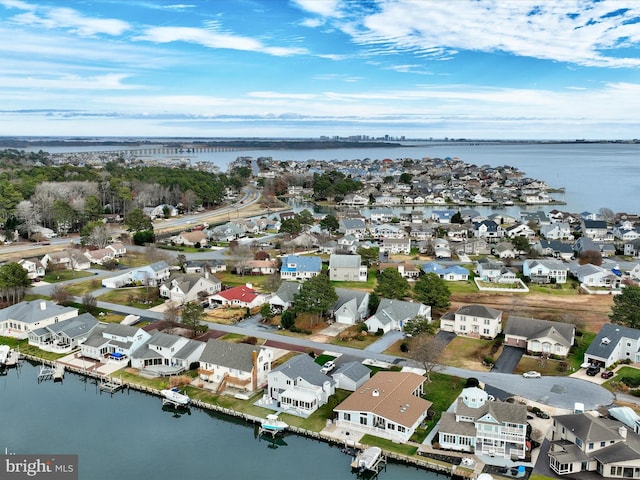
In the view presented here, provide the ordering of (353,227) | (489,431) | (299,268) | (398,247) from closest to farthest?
1. (489,431)
2. (299,268)
3. (398,247)
4. (353,227)

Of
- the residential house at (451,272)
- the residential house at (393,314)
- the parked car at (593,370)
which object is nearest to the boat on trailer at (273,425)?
the residential house at (393,314)

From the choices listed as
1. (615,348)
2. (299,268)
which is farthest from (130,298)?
(615,348)

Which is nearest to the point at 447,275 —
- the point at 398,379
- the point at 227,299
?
the point at 227,299

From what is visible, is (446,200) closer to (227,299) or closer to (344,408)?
(227,299)

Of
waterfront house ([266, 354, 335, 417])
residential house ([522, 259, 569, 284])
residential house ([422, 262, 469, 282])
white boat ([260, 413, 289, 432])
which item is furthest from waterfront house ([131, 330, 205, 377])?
residential house ([522, 259, 569, 284])

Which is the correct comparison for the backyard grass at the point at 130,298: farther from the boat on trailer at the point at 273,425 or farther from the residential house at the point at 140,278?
the boat on trailer at the point at 273,425

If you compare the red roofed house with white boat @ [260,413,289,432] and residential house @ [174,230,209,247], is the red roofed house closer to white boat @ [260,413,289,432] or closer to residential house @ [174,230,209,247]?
white boat @ [260,413,289,432]

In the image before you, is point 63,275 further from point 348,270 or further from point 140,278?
point 348,270
